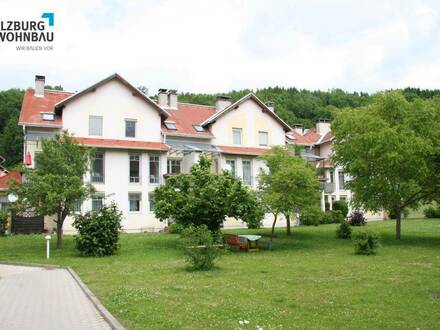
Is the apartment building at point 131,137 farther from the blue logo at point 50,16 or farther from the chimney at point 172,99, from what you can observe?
the blue logo at point 50,16

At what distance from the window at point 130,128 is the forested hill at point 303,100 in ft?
90.6

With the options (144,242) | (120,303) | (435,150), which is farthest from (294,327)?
(435,150)

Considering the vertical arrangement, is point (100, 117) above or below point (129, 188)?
above

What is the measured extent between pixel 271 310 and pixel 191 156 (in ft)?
96.6

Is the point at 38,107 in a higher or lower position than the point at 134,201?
higher

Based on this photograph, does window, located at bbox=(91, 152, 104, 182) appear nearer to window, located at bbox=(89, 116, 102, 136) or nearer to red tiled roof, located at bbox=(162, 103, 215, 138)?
window, located at bbox=(89, 116, 102, 136)

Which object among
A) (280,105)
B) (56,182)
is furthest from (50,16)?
(280,105)

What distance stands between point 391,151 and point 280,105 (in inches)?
1899

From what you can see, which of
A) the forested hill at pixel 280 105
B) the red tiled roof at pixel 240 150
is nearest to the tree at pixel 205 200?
the red tiled roof at pixel 240 150

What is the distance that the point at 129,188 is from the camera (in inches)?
1465

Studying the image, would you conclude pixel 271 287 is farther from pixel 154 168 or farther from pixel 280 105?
pixel 280 105

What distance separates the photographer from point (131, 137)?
37.8 metres

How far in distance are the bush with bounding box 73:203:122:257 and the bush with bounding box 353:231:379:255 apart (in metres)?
11.5

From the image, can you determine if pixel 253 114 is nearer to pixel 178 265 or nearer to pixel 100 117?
pixel 100 117
